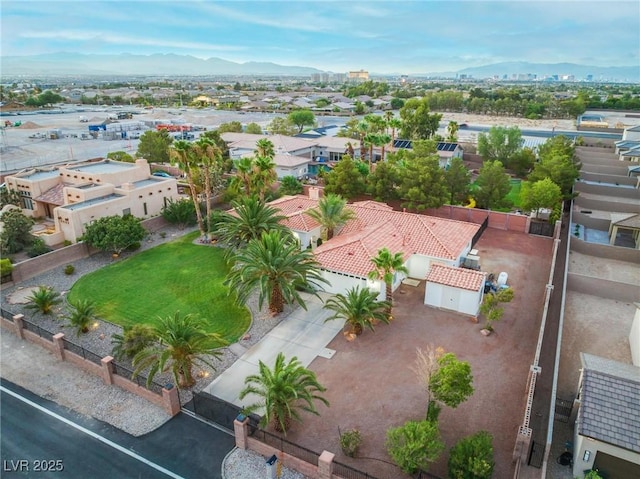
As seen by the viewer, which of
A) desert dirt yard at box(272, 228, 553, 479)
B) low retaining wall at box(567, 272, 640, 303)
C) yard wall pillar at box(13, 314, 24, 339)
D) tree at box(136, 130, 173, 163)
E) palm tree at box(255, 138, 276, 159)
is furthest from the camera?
tree at box(136, 130, 173, 163)

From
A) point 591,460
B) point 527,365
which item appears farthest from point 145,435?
point 527,365

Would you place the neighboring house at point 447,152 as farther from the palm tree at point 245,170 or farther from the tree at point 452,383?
the tree at point 452,383

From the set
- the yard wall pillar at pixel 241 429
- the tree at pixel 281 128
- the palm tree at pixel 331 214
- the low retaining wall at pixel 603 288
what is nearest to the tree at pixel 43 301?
the yard wall pillar at pixel 241 429

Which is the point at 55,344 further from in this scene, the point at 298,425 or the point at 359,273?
the point at 359,273

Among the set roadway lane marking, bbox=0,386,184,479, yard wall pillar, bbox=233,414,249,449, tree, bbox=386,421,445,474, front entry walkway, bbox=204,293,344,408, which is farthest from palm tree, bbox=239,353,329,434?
roadway lane marking, bbox=0,386,184,479

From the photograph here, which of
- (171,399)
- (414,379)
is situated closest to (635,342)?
(414,379)

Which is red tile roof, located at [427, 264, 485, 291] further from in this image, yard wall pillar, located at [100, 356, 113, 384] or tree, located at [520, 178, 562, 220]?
yard wall pillar, located at [100, 356, 113, 384]
